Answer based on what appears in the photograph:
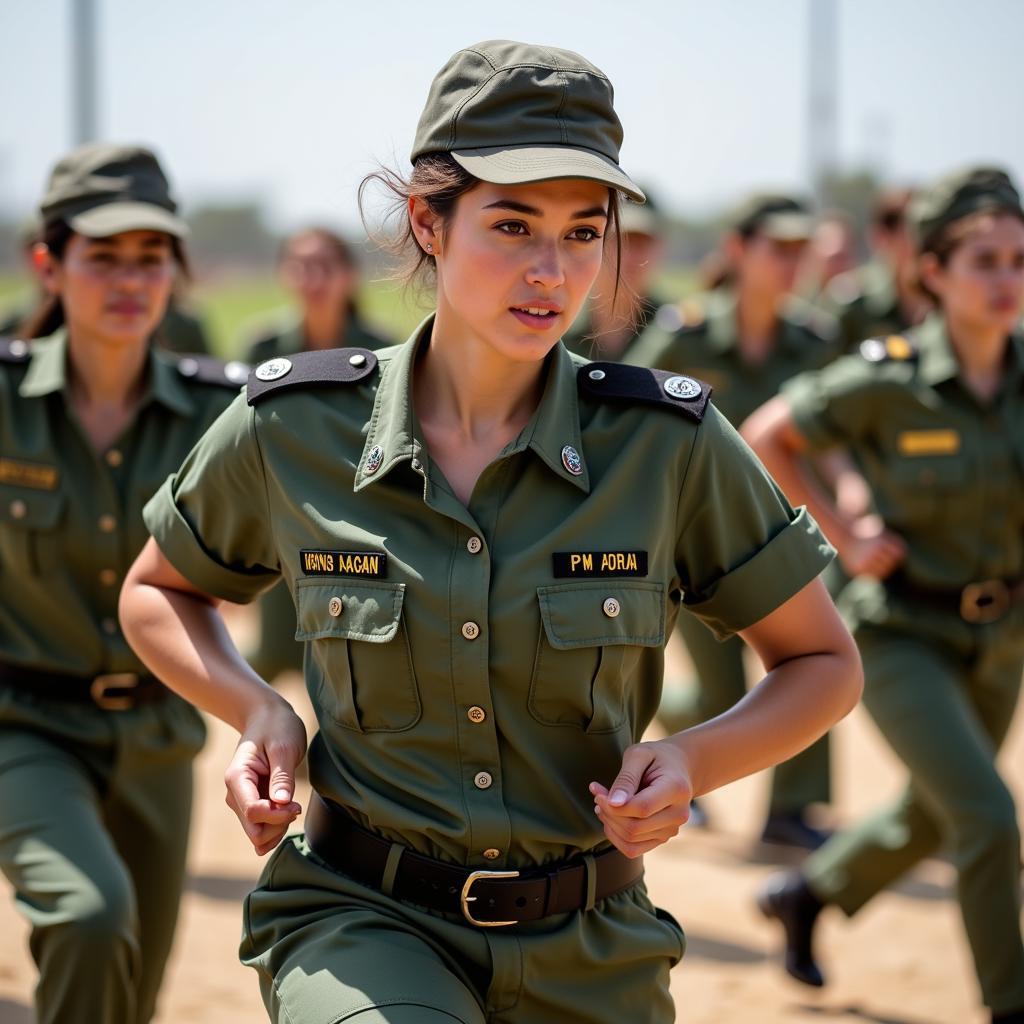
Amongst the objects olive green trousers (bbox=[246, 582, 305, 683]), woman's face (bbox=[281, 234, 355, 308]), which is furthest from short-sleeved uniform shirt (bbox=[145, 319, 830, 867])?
woman's face (bbox=[281, 234, 355, 308])

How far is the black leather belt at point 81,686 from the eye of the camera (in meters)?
4.02

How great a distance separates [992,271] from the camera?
5020 millimetres

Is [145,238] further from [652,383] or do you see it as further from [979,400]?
[979,400]

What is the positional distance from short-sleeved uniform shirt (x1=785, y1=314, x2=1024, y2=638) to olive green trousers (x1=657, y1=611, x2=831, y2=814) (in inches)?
76.0

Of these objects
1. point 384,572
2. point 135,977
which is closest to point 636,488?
point 384,572

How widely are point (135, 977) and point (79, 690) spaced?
784mm

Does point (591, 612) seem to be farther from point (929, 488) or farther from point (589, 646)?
point (929, 488)

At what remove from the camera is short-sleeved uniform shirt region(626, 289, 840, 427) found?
8375 millimetres

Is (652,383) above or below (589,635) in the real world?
above

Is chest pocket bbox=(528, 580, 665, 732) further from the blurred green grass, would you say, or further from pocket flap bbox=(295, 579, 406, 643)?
the blurred green grass

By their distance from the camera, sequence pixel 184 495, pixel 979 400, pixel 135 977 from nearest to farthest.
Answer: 1. pixel 184 495
2. pixel 135 977
3. pixel 979 400

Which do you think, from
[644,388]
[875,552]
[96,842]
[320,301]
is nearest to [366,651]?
[644,388]

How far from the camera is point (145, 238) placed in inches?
173

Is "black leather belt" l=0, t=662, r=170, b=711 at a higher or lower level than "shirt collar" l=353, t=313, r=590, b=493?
lower
